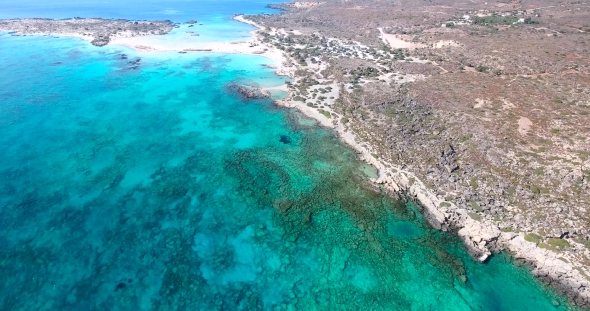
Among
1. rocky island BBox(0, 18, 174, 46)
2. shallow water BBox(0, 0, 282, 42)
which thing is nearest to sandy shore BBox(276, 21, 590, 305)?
shallow water BBox(0, 0, 282, 42)

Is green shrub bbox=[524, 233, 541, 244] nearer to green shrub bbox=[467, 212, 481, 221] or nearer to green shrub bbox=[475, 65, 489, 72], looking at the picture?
green shrub bbox=[467, 212, 481, 221]

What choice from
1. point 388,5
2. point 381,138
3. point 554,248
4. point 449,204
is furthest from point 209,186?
point 388,5

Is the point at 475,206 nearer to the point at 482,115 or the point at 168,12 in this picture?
the point at 482,115

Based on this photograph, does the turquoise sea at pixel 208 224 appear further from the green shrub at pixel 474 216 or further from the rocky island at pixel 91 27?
the rocky island at pixel 91 27

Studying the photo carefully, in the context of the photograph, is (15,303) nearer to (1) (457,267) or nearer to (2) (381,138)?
(1) (457,267)

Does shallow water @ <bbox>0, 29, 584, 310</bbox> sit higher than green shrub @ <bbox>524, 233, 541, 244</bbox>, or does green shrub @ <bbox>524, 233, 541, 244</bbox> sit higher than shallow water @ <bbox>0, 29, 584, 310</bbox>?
green shrub @ <bbox>524, 233, 541, 244</bbox>
